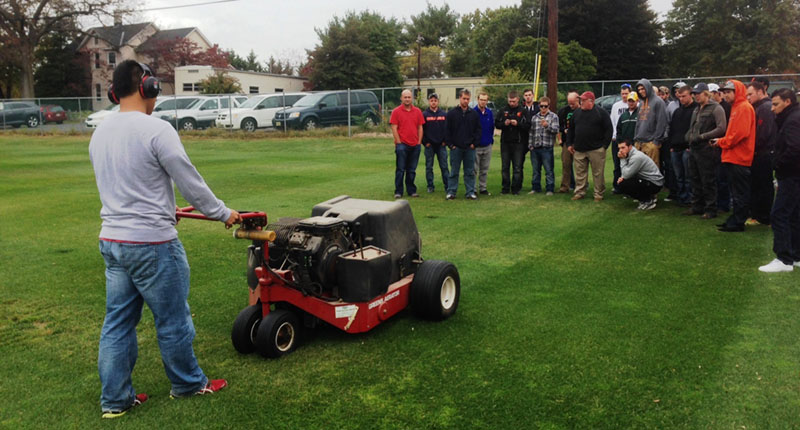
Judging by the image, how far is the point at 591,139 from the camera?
11.0 metres

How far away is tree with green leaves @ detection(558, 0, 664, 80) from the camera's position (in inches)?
1864

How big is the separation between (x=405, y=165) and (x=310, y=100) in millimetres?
15622

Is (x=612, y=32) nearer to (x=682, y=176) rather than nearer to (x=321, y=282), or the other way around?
(x=682, y=176)

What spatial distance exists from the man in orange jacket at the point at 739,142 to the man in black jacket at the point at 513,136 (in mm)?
4306

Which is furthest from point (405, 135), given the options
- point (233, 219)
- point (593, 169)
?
point (233, 219)

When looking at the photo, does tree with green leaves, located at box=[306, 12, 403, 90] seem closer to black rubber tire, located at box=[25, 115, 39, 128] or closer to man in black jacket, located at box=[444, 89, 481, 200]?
black rubber tire, located at box=[25, 115, 39, 128]

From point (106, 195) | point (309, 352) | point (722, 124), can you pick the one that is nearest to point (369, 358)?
→ point (309, 352)

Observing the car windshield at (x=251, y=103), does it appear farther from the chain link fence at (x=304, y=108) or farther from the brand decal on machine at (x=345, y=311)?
the brand decal on machine at (x=345, y=311)

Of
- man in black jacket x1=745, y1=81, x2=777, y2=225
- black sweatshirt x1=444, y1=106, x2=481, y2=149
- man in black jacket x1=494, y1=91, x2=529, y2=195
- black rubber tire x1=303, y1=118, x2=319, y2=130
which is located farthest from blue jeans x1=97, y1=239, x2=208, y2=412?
black rubber tire x1=303, y1=118, x2=319, y2=130

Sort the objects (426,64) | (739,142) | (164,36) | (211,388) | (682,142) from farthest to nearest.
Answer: (426,64)
(164,36)
(682,142)
(739,142)
(211,388)

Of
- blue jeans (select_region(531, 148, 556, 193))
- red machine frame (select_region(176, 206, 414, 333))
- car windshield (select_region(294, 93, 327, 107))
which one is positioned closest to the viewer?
red machine frame (select_region(176, 206, 414, 333))

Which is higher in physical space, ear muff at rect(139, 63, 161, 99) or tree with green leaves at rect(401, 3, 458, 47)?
tree with green leaves at rect(401, 3, 458, 47)

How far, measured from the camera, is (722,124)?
866 centimetres

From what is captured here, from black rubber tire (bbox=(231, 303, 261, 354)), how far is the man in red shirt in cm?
736
